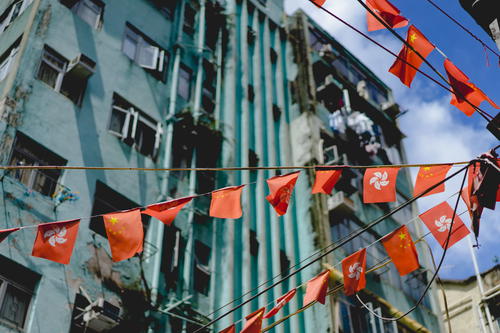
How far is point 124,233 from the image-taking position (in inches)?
362

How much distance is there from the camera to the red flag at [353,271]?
9359 millimetres

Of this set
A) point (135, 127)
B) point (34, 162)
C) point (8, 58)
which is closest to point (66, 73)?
point (8, 58)

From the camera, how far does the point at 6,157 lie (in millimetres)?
12305

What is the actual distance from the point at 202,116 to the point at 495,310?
11171 millimetres

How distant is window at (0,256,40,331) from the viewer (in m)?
10.9

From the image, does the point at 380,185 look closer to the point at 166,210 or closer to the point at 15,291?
the point at 166,210

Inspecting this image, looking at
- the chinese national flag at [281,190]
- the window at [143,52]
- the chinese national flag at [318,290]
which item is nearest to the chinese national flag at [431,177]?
the chinese national flag at [281,190]

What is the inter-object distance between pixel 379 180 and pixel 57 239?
194 inches

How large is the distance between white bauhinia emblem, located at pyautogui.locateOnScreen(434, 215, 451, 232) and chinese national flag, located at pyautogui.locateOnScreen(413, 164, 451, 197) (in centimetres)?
85

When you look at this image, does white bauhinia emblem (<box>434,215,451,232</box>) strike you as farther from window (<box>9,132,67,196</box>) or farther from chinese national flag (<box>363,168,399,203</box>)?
window (<box>9,132,67,196</box>)

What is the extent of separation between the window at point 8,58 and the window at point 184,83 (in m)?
4.94

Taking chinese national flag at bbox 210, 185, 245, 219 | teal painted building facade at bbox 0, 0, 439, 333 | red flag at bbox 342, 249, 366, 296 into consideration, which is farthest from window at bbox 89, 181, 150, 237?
red flag at bbox 342, 249, 366, 296

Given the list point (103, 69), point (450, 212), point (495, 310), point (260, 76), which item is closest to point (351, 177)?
point (260, 76)

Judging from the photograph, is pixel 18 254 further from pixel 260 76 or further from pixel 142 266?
pixel 260 76
